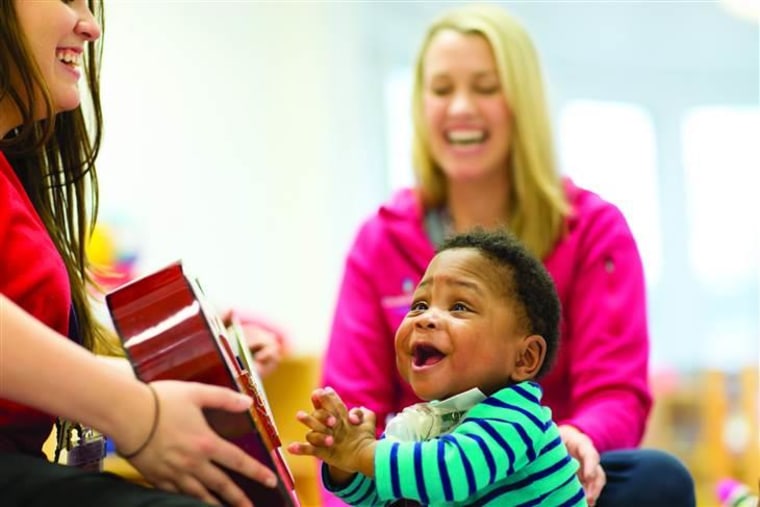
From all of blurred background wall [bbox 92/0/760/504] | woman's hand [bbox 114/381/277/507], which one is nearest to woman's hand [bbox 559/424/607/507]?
woman's hand [bbox 114/381/277/507]

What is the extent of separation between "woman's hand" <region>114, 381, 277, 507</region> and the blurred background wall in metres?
2.18

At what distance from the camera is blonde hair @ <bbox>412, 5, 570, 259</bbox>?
5.47 ft

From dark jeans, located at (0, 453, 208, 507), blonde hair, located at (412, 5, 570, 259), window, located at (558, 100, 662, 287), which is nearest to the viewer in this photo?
dark jeans, located at (0, 453, 208, 507)

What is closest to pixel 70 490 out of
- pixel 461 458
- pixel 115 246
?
pixel 461 458

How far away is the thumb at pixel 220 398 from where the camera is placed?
865 millimetres

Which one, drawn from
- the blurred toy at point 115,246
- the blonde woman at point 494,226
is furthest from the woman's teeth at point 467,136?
the blurred toy at point 115,246

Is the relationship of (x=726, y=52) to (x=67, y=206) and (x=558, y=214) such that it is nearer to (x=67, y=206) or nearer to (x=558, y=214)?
(x=558, y=214)

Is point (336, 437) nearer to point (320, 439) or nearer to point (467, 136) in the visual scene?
point (320, 439)

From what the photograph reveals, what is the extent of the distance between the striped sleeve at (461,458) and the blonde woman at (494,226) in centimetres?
58

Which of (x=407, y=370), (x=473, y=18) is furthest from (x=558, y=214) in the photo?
(x=407, y=370)

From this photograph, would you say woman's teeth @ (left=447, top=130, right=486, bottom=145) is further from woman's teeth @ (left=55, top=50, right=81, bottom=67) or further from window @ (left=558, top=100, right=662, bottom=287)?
window @ (left=558, top=100, right=662, bottom=287)

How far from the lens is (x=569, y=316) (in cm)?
162

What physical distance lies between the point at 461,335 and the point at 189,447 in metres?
0.27

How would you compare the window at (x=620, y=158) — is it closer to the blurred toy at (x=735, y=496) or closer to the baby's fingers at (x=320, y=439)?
the blurred toy at (x=735, y=496)
